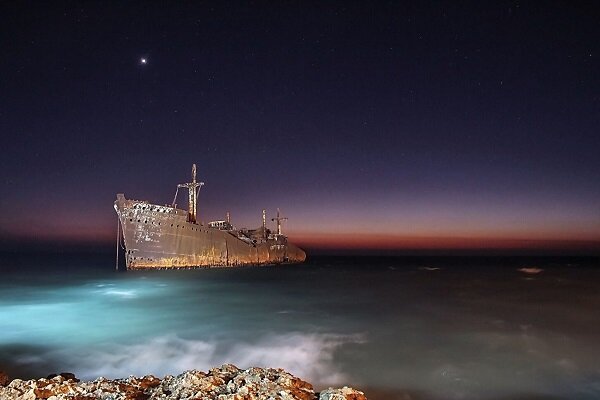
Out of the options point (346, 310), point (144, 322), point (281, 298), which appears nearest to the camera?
point (144, 322)

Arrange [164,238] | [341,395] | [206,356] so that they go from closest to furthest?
[341,395] < [206,356] < [164,238]

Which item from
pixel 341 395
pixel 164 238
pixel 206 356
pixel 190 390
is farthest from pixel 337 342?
pixel 164 238

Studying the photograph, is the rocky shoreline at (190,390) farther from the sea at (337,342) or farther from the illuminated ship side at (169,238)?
the illuminated ship side at (169,238)

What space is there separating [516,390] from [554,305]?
49.6 ft

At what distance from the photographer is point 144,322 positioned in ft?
45.3

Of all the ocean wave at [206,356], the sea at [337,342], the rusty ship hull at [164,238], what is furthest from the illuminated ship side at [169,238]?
the ocean wave at [206,356]

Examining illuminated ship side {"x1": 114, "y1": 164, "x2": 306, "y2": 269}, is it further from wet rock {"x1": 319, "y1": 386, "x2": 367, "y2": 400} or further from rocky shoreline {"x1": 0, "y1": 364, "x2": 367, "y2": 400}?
wet rock {"x1": 319, "y1": 386, "x2": 367, "y2": 400}

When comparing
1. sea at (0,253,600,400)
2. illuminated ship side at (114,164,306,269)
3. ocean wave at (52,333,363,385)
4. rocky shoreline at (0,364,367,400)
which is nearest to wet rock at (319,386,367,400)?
rocky shoreline at (0,364,367,400)

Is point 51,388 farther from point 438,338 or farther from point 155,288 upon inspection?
point 155,288

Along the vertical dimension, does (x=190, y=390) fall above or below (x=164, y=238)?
below

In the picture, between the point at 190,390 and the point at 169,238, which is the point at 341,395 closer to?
the point at 190,390

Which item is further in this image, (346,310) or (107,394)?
(346,310)

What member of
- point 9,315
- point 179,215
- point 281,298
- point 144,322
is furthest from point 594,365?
point 179,215

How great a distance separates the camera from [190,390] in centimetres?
444
